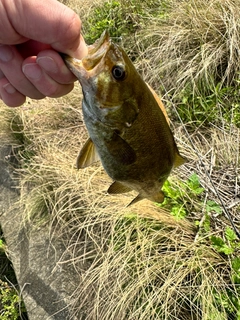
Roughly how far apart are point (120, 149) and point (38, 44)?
0.55 m

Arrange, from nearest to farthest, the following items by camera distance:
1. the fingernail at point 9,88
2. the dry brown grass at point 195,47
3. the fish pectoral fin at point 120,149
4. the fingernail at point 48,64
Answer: the fish pectoral fin at point 120,149 → the fingernail at point 48,64 → the fingernail at point 9,88 → the dry brown grass at point 195,47

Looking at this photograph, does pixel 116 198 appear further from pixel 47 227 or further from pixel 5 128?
pixel 5 128

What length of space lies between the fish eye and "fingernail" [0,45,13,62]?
1.76ft

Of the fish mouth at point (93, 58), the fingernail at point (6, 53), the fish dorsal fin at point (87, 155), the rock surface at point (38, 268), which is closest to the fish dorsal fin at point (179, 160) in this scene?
the fish dorsal fin at point (87, 155)

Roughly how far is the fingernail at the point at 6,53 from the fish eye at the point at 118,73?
0.54 m

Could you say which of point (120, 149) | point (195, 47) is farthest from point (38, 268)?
point (195, 47)

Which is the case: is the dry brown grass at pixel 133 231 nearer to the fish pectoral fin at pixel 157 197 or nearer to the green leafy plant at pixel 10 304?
the green leafy plant at pixel 10 304

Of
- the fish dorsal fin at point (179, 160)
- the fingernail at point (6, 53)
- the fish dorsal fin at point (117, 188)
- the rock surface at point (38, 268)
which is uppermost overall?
the fingernail at point (6, 53)

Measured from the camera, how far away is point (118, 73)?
108 cm

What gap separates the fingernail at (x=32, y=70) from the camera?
1.39 metres

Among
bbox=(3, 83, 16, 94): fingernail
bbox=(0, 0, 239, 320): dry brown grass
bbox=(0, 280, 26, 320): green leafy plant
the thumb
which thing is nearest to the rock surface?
bbox=(0, 0, 239, 320): dry brown grass

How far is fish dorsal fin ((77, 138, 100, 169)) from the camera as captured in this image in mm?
1252

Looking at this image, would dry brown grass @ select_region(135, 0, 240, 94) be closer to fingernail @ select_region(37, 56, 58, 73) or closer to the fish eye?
fingernail @ select_region(37, 56, 58, 73)

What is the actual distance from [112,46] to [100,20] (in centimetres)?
449
